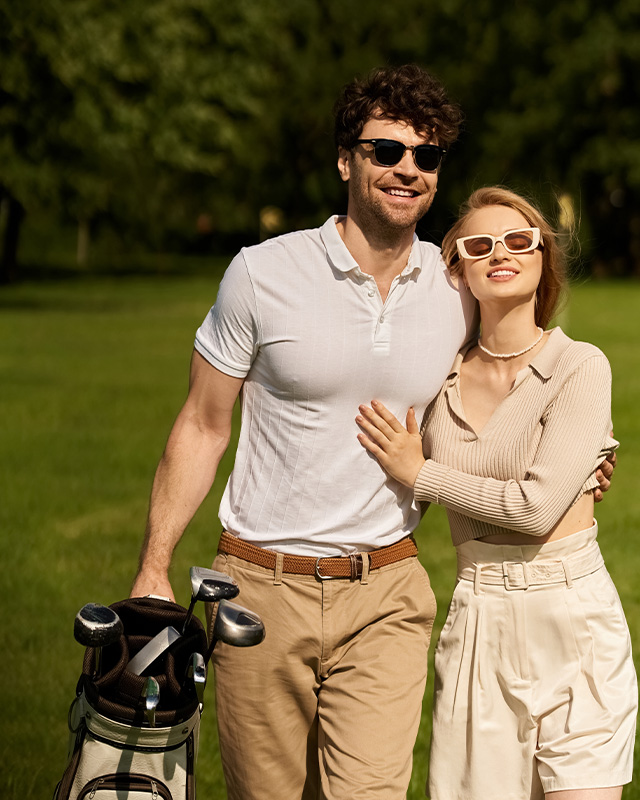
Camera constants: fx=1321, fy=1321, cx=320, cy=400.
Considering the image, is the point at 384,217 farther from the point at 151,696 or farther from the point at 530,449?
the point at 151,696

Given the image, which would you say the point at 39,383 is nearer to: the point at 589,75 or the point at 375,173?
the point at 375,173

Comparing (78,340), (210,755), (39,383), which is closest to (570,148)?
(78,340)

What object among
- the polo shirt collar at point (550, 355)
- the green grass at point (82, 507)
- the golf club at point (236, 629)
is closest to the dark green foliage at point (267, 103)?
the green grass at point (82, 507)

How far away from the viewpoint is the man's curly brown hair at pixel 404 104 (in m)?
4.27

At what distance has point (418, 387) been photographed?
4270 millimetres

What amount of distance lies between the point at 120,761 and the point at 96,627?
0.46m

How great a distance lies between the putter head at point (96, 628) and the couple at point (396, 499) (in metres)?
0.86

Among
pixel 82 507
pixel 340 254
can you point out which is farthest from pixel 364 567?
pixel 82 507

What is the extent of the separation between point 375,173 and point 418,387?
2.30 feet

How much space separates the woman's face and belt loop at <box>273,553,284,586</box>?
3.50ft

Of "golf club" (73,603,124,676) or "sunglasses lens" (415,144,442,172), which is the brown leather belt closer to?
"golf club" (73,603,124,676)

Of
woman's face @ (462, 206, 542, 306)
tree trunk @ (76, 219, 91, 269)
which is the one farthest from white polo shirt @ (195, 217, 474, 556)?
tree trunk @ (76, 219, 91, 269)

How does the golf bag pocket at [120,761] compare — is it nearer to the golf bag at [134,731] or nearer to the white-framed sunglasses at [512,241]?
the golf bag at [134,731]

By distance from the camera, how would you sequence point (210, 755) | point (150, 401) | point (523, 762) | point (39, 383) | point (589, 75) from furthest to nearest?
1. point (589, 75)
2. point (39, 383)
3. point (150, 401)
4. point (210, 755)
5. point (523, 762)
